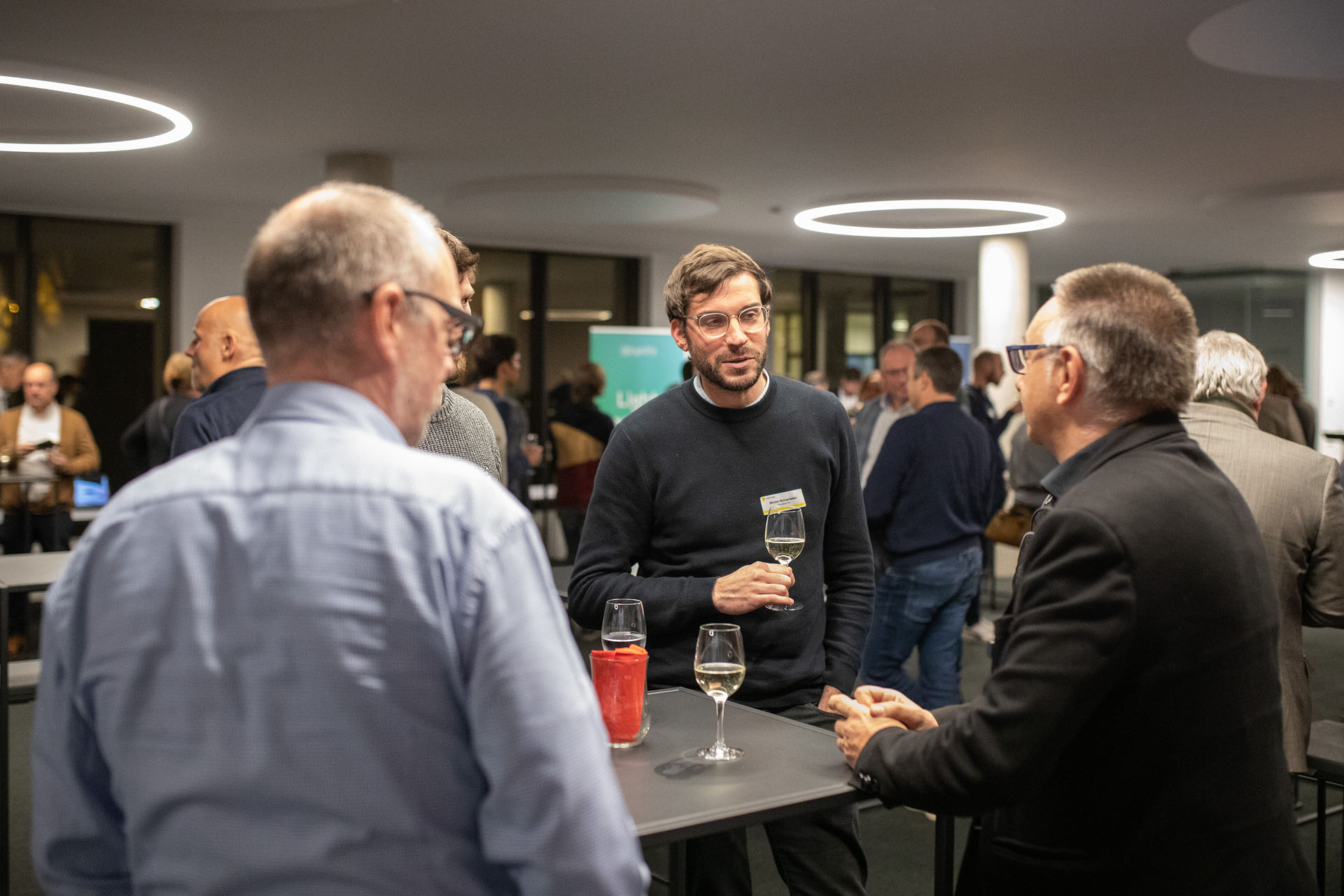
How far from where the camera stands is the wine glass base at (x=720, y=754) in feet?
5.63

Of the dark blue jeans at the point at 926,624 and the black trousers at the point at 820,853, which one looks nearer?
the black trousers at the point at 820,853

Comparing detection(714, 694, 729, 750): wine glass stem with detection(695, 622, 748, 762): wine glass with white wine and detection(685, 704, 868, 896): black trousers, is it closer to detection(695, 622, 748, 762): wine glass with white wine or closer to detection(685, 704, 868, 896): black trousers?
detection(695, 622, 748, 762): wine glass with white wine

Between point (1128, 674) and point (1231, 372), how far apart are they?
161 cm

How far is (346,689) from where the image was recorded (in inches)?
35.1

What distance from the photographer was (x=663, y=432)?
2285 millimetres

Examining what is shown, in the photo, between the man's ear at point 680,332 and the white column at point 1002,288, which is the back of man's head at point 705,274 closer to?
the man's ear at point 680,332

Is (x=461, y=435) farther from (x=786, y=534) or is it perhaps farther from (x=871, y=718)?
(x=871, y=718)

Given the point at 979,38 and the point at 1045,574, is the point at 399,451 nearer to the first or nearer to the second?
the point at 1045,574

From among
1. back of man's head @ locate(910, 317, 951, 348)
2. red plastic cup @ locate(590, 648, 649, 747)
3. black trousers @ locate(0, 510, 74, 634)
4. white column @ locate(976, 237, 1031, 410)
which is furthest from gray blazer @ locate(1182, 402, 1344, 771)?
white column @ locate(976, 237, 1031, 410)

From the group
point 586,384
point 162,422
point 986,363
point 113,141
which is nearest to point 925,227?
point 986,363

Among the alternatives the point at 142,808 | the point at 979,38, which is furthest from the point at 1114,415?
the point at 979,38

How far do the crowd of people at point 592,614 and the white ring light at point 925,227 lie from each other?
6.82 metres

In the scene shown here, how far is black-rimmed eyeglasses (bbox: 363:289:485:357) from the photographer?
993mm

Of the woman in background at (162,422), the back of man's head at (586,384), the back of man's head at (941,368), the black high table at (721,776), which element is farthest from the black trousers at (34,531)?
the black high table at (721,776)
